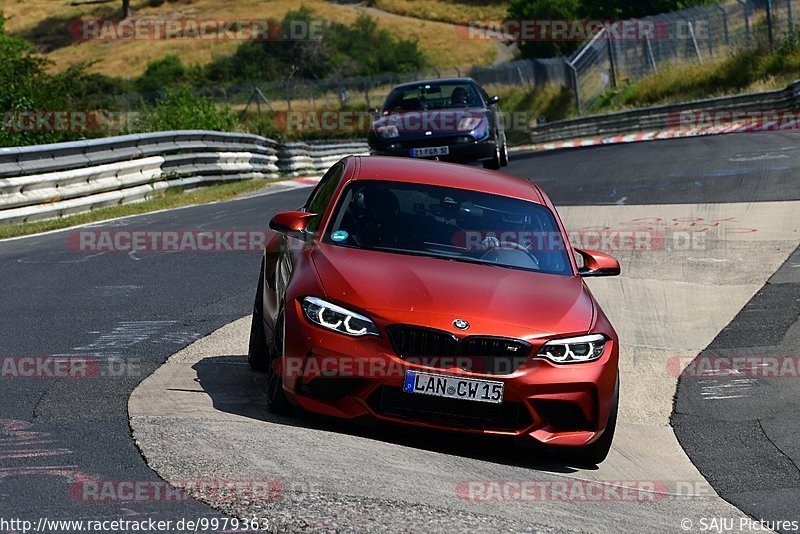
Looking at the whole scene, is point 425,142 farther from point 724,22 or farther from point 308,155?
point 724,22

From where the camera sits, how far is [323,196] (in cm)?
799

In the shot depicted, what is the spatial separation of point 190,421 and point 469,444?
5.52 feet

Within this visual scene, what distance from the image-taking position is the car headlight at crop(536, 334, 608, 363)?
21.1 ft

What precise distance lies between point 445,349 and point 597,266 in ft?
5.98

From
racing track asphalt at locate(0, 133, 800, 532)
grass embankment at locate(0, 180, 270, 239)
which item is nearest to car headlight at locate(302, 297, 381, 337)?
racing track asphalt at locate(0, 133, 800, 532)

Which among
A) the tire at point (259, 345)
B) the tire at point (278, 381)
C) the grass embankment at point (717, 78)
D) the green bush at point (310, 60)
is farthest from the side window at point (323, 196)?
the green bush at point (310, 60)

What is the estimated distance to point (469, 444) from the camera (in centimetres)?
695

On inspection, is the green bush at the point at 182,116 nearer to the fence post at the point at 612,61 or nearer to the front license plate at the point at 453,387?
the fence post at the point at 612,61

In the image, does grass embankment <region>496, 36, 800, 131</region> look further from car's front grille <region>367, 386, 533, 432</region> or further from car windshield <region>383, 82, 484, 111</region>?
car's front grille <region>367, 386, 533, 432</region>

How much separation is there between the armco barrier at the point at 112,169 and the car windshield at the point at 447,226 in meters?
9.64

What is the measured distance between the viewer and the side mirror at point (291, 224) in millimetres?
7273

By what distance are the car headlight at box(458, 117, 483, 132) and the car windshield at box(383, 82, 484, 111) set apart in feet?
1.66

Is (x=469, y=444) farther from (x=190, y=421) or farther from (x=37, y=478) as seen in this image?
(x=37, y=478)

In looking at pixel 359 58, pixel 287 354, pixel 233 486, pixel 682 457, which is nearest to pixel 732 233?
pixel 682 457
